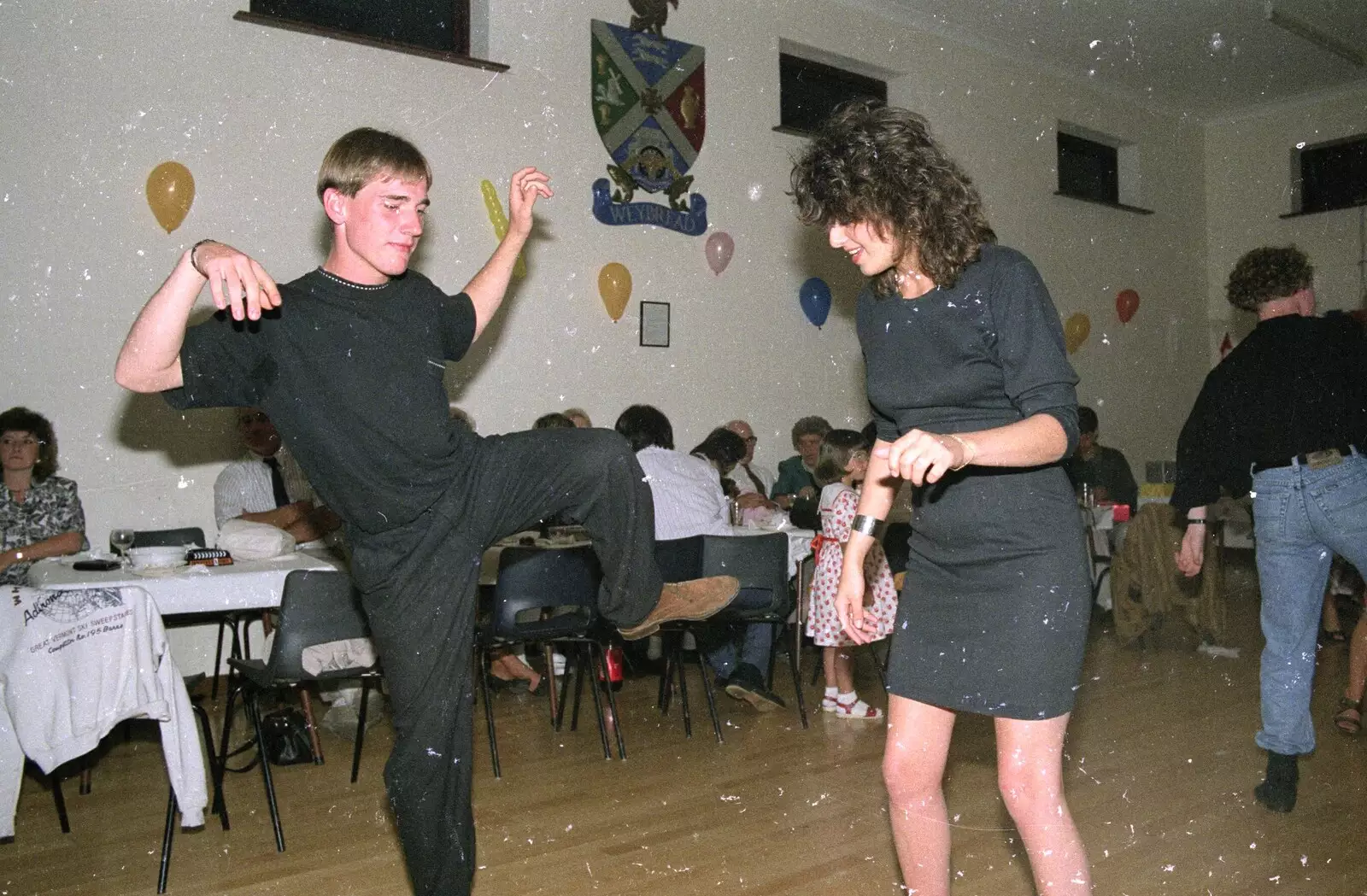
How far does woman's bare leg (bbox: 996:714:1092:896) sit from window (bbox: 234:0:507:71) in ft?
16.9

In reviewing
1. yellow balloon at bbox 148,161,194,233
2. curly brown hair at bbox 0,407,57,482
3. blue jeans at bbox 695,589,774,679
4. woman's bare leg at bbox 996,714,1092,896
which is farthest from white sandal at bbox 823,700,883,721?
yellow balloon at bbox 148,161,194,233

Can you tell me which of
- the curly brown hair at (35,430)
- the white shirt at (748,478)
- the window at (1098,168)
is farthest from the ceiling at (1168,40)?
the curly brown hair at (35,430)

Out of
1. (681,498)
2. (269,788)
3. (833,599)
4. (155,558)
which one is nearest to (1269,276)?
(833,599)

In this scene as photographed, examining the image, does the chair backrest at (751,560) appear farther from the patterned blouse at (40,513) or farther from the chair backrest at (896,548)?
the patterned blouse at (40,513)

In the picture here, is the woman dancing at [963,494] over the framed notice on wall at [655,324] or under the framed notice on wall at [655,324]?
under

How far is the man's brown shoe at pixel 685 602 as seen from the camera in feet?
8.09

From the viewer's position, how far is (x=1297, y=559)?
10.3 ft

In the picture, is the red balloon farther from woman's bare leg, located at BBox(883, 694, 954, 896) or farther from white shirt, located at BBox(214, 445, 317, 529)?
woman's bare leg, located at BBox(883, 694, 954, 896)

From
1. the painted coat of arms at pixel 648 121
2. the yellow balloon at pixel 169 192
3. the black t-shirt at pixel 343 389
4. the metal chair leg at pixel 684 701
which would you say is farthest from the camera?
the painted coat of arms at pixel 648 121

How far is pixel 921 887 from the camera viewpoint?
1.91m

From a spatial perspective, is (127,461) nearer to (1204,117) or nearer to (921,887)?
(921,887)

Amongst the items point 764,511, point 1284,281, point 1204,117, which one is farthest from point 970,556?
point 1204,117

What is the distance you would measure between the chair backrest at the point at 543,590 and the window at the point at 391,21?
313cm

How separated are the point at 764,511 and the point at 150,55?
3.60 metres
